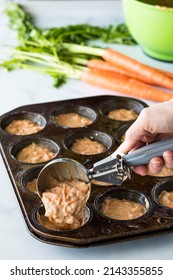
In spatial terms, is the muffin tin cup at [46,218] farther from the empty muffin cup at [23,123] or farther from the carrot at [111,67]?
the carrot at [111,67]

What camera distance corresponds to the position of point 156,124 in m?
2.12

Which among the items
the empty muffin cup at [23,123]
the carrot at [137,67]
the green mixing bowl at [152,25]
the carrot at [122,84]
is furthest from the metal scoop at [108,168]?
the green mixing bowl at [152,25]

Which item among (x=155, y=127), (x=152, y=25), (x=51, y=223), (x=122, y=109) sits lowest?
(x=122, y=109)

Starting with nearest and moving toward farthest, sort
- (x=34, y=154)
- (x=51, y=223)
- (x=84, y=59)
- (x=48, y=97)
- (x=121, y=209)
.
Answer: (x=51, y=223)
(x=121, y=209)
(x=34, y=154)
(x=48, y=97)
(x=84, y=59)

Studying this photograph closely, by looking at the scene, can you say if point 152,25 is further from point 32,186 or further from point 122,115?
point 32,186

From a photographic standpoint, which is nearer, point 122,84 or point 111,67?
point 122,84

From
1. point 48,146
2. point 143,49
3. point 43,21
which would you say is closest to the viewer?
point 48,146

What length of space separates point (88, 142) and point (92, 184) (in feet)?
1.31

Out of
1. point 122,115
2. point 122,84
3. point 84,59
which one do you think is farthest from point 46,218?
point 84,59

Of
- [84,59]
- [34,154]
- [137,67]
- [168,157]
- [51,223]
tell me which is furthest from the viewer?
[84,59]

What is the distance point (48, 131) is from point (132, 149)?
613 mm

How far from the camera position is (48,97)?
312 cm
